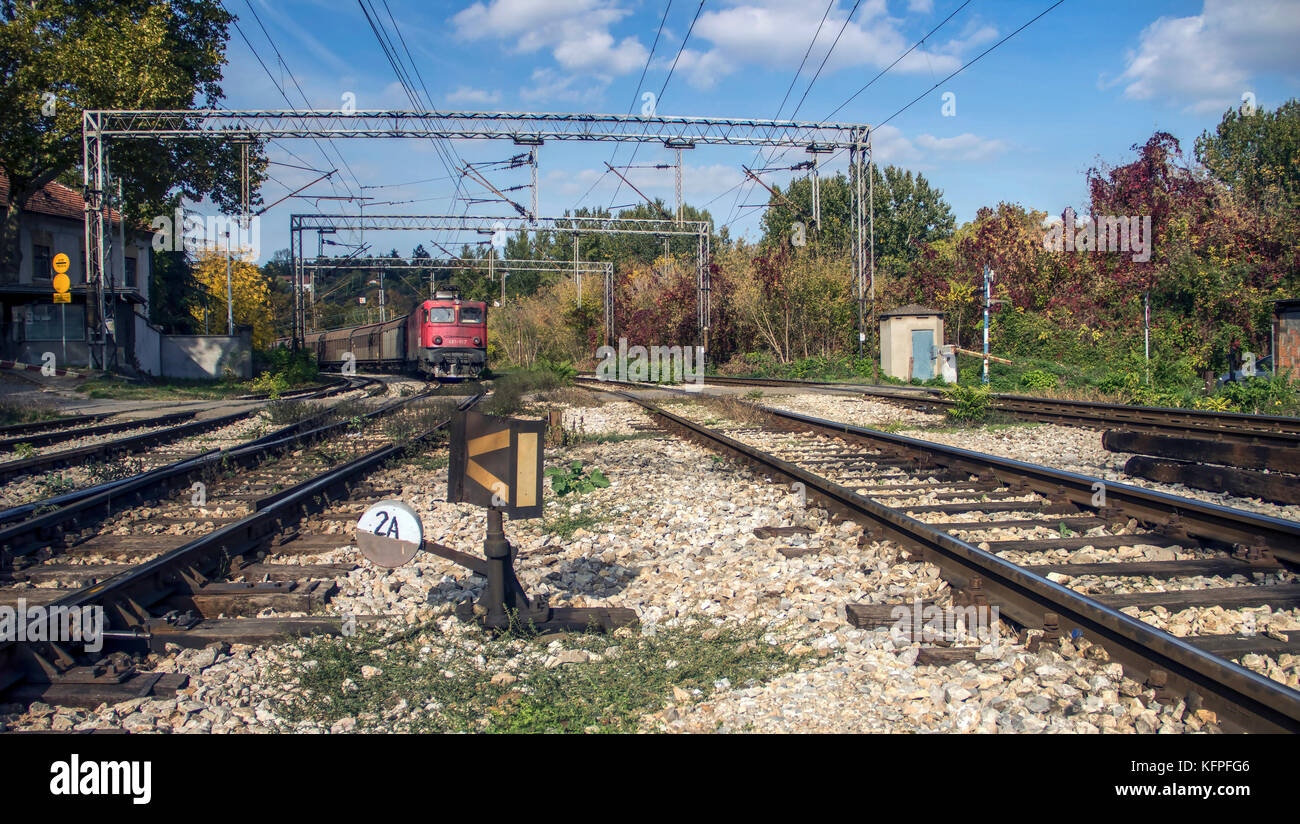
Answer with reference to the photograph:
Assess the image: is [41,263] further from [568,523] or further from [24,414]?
[568,523]

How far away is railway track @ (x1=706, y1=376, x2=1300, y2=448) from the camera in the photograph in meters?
9.59

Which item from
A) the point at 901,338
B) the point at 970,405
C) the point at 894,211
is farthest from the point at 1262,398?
the point at 894,211

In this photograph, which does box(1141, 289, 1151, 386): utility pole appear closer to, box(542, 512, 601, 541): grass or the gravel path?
the gravel path

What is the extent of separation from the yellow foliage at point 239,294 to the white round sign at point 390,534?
55.6 meters

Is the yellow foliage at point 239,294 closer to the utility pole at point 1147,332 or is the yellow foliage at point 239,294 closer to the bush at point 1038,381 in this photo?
the bush at point 1038,381

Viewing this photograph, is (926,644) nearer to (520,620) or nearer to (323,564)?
(520,620)

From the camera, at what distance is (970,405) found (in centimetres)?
1293

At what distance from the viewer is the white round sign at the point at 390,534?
3.59 metres

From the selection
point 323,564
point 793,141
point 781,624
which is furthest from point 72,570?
point 793,141

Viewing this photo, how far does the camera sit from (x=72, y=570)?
498cm

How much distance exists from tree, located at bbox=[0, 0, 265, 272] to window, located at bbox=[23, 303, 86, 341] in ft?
9.42

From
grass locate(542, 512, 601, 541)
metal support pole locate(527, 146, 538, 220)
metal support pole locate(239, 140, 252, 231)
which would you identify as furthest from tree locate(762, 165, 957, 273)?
grass locate(542, 512, 601, 541)

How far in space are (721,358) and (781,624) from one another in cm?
3236

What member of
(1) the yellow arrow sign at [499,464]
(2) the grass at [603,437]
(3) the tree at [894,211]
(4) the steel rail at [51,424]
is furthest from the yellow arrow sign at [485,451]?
(3) the tree at [894,211]
